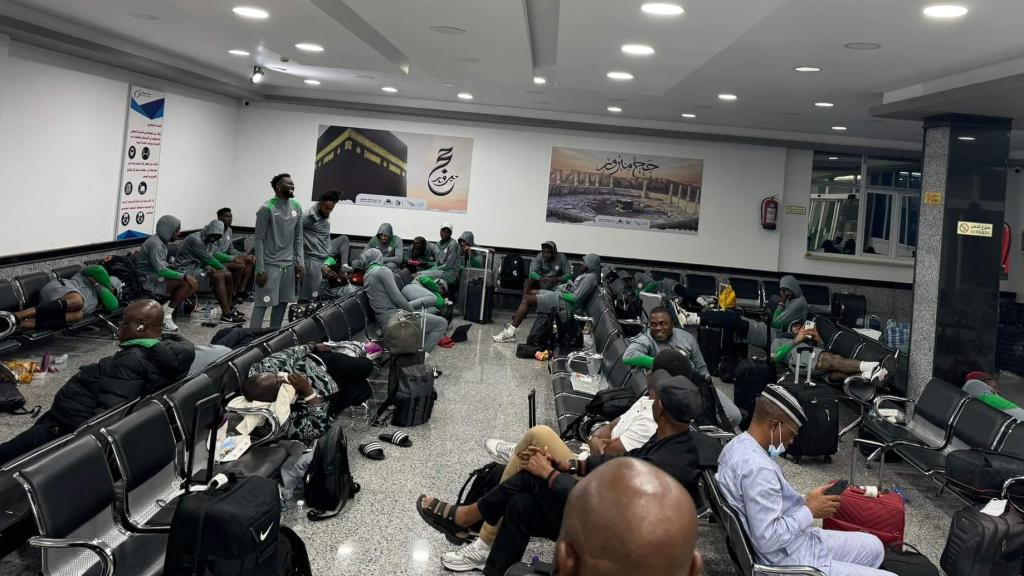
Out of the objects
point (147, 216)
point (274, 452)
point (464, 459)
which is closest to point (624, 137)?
point (147, 216)

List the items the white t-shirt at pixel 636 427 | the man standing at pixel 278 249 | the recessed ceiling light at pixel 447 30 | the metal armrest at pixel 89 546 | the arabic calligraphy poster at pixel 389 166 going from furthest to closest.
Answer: the arabic calligraphy poster at pixel 389 166 → the man standing at pixel 278 249 → the recessed ceiling light at pixel 447 30 → the white t-shirt at pixel 636 427 → the metal armrest at pixel 89 546

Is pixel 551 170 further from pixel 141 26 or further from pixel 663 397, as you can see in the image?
pixel 663 397

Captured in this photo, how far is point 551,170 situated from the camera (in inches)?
666

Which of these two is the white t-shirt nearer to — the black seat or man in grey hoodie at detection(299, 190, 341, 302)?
the black seat

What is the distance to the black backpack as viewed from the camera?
17.0ft

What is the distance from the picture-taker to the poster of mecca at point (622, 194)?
16.9 m

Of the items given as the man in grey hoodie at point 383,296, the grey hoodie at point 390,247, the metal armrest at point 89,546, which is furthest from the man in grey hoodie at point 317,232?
the metal armrest at point 89,546

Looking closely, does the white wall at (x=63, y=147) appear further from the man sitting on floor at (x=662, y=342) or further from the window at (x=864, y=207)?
the window at (x=864, y=207)

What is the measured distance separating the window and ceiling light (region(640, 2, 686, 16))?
12262mm

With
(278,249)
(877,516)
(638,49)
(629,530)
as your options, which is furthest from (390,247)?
(629,530)

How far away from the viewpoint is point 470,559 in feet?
14.9

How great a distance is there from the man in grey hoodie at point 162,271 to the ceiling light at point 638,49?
262 inches

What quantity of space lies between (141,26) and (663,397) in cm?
803

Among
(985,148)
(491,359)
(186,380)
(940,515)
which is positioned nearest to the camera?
(186,380)
